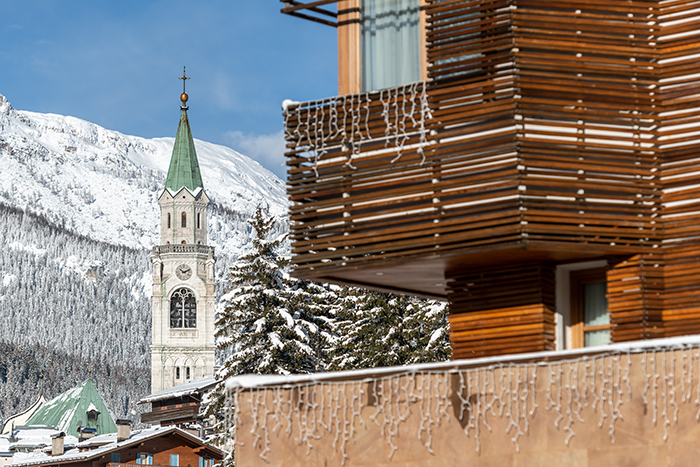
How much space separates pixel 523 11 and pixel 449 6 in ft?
3.30

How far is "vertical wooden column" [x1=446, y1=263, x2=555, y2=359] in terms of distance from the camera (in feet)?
47.5

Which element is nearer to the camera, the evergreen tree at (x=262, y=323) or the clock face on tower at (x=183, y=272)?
the evergreen tree at (x=262, y=323)

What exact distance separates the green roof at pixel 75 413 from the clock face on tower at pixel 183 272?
73.5 feet

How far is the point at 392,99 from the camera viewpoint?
49.4 ft

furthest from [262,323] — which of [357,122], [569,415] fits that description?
[569,415]

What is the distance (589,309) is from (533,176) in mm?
2183

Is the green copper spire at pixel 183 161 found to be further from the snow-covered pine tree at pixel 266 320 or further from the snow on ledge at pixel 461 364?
the snow on ledge at pixel 461 364

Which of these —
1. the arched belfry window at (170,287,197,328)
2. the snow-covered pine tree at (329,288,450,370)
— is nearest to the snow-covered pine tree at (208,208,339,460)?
the snow-covered pine tree at (329,288,450,370)

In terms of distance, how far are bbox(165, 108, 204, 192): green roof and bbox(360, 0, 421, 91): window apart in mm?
104438

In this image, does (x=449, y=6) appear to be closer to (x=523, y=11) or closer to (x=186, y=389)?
Result: (x=523, y=11)

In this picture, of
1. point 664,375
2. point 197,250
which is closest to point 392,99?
point 664,375

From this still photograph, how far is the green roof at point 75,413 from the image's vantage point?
326 feet

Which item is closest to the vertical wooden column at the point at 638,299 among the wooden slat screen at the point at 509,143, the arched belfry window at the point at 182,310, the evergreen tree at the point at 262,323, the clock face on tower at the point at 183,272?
the wooden slat screen at the point at 509,143

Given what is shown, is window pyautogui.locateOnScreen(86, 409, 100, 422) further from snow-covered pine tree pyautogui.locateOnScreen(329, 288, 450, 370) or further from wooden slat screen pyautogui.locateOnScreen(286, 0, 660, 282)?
wooden slat screen pyautogui.locateOnScreen(286, 0, 660, 282)
